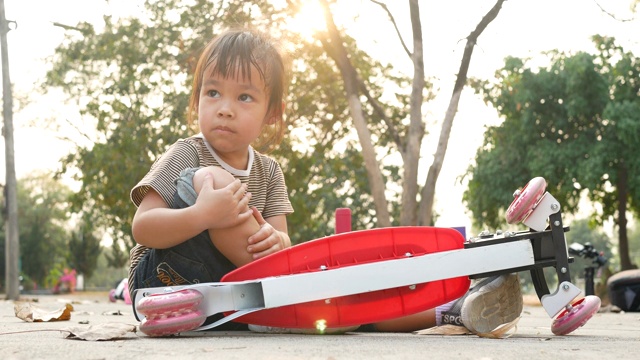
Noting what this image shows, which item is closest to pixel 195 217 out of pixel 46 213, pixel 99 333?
pixel 99 333

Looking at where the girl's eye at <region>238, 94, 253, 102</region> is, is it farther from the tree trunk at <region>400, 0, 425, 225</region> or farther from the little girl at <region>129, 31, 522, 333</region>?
the tree trunk at <region>400, 0, 425, 225</region>

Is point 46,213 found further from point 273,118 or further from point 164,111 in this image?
point 273,118

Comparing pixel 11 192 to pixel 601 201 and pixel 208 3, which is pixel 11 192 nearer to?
pixel 208 3

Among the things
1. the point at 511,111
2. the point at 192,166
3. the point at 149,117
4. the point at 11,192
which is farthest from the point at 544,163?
the point at 192,166

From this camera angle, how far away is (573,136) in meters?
21.2

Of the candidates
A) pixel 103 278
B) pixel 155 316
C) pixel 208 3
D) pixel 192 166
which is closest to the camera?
pixel 155 316

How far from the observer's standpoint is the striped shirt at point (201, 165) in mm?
2637

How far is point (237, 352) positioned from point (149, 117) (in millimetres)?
13346

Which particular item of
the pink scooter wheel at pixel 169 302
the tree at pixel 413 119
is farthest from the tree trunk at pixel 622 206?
the pink scooter wheel at pixel 169 302

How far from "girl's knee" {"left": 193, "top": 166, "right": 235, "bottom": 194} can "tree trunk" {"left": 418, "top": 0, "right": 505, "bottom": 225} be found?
7.35 meters

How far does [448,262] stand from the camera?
2547mm

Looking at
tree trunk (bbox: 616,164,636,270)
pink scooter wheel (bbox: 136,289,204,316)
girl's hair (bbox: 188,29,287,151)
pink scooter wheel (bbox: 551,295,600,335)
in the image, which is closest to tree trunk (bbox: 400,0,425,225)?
girl's hair (bbox: 188,29,287,151)

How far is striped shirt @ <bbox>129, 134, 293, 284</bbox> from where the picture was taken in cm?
264

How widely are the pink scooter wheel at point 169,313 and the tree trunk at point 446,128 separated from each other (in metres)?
7.48
